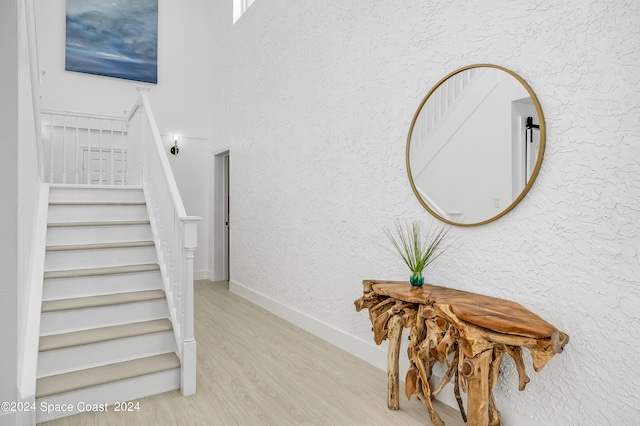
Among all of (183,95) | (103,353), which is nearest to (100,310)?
(103,353)

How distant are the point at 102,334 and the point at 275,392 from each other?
125cm

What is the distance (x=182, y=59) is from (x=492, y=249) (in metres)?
6.01

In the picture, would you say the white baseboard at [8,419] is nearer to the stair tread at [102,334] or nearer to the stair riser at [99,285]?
the stair tread at [102,334]

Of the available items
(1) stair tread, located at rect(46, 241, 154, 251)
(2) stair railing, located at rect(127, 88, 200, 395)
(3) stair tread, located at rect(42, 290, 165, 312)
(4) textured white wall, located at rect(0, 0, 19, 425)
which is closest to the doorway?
(2) stair railing, located at rect(127, 88, 200, 395)

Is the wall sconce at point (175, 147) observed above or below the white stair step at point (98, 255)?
above

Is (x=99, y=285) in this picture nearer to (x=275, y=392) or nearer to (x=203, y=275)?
(x=275, y=392)

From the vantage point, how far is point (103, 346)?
8.45 feet

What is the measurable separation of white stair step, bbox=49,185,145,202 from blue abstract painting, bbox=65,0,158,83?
9.05 ft

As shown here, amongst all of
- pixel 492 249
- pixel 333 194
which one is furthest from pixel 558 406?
pixel 333 194

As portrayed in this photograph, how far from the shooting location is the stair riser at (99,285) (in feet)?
9.37

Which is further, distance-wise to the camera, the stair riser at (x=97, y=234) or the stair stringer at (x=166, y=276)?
the stair riser at (x=97, y=234)

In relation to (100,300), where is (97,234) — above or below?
above

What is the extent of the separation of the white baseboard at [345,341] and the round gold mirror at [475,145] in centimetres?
105

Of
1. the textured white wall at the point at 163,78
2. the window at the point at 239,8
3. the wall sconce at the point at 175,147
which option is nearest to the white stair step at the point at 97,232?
the wall sconce at the point at 175,147
